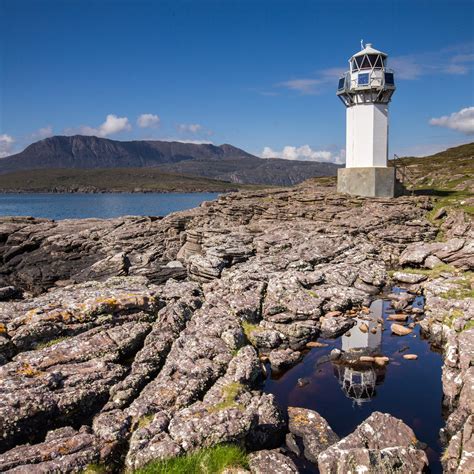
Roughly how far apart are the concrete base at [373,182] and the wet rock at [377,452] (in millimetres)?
40036

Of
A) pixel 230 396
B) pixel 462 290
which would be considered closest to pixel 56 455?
pixel 230 396

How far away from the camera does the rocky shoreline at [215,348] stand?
1245cm

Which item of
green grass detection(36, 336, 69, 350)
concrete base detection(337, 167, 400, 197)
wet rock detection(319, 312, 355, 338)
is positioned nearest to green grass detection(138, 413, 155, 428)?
green grass detection(36, 336, 69, 350)

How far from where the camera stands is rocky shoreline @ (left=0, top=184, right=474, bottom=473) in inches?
490

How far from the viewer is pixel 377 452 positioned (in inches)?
470

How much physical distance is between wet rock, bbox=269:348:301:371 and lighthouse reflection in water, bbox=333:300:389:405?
201cm

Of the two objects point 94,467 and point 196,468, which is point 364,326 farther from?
point 94,467

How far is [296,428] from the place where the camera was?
48.7 ft

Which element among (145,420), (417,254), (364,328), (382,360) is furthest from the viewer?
(417,254)

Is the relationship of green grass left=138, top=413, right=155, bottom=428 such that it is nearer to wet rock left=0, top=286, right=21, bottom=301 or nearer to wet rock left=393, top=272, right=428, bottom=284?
wet rock left=0, top=286, right=21, bottom=301

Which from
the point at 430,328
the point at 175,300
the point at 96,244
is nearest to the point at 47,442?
the point at 175,300

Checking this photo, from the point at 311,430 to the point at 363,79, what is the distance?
4801cm

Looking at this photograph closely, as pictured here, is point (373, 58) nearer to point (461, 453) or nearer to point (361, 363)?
point (361, 363)

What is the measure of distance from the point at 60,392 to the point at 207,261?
74.2ft
